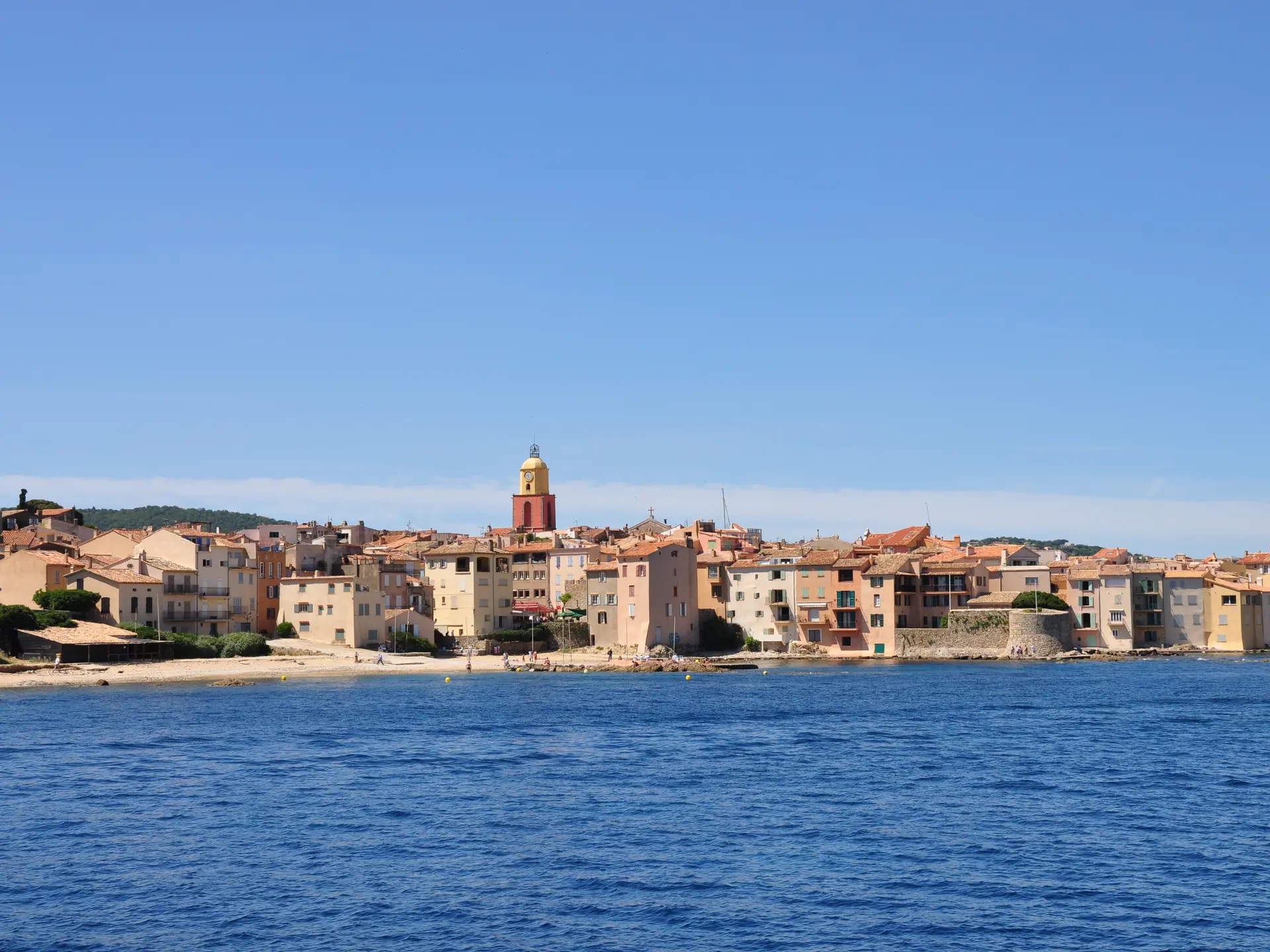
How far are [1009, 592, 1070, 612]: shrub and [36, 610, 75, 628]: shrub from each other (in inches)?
2634

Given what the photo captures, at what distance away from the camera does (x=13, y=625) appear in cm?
8319

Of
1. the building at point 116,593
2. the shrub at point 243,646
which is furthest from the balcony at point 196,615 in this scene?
the shrub at point 243,646

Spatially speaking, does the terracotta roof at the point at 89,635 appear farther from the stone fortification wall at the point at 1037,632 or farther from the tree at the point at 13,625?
the stone fortification wall at the point at 1037,632

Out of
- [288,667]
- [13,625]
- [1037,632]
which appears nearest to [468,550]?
[288,667]

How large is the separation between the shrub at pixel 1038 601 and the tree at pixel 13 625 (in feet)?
226

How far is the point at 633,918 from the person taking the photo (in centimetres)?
2689

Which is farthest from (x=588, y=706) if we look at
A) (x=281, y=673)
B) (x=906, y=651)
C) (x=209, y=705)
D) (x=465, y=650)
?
(x=906, y=651)

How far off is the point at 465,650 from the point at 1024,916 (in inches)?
3314

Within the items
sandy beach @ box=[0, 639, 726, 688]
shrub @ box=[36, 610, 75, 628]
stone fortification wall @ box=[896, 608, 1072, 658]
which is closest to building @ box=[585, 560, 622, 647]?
sandy beach @ box=[0, 639, 726, 688]

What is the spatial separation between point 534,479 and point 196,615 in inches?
2672

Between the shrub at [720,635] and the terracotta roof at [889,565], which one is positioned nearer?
the terracotta roof at [889,565]

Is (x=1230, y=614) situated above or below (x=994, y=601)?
below

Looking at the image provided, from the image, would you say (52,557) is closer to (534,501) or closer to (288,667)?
(288,667)

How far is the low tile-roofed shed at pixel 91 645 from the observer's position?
83312mm
